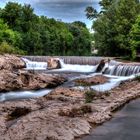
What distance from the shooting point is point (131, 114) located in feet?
43.3

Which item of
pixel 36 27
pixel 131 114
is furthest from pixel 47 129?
pixel 36 27

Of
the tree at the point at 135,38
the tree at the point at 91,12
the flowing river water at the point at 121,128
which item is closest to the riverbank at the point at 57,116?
the flowing river water at the point at 121,128

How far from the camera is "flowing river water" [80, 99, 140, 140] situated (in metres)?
10.7

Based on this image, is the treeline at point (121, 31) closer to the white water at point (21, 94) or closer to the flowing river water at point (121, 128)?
the white water at point (21, 94)

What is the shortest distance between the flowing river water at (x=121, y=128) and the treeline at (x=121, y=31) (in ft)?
79.2

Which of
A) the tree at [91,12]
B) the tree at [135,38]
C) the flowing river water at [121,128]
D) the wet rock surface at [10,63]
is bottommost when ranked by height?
the flowing river water at [121,128]

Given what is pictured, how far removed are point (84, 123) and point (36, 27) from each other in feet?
164

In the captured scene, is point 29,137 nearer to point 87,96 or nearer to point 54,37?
point 87,96

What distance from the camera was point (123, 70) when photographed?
29062 millimetres

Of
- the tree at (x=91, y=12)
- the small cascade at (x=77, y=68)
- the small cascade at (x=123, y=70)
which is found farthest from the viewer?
the tree at (x=91, y=12)

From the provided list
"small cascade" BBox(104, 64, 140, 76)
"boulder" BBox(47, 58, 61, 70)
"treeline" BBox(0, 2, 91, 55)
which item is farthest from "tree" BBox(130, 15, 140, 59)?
"treeline" BBox(0, 2, 91, 55)

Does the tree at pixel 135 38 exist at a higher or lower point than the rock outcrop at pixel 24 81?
higher

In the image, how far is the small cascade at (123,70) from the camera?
28.6m

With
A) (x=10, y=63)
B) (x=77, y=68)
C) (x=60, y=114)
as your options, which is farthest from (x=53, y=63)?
(x=60, y=114)
